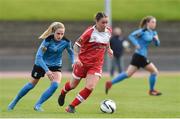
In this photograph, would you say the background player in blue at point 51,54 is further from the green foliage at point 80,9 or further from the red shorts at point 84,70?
the green foliage at point 80,9

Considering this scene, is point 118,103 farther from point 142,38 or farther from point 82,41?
point 82,41

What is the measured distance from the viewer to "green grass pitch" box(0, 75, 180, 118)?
13.2 meters

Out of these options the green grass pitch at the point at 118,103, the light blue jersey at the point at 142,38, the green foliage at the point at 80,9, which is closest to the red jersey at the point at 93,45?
the green grass pitch at the point at 118,103

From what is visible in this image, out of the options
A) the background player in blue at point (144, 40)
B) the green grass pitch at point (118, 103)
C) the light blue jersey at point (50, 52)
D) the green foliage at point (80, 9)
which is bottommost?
the green foliage at point (80, 9)

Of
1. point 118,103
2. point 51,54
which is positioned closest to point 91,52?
point 51,54

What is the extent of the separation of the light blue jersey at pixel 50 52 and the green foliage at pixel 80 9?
103ft

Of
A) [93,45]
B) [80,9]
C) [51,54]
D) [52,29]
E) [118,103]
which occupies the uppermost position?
[52,29]

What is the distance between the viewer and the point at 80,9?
47844mm

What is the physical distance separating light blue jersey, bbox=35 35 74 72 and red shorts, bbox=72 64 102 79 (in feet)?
1.16

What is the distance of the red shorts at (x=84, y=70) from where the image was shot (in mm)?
13539

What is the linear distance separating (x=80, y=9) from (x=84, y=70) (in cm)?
3426

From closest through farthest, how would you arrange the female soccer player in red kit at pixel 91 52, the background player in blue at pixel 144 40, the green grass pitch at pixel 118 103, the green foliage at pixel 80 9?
the green grass pitch at pixel 118 103 < the female soccer player in red kit at pixel 91 52 < the background player in blue at pixel 144 40 < the green foliage at pixel 80 9

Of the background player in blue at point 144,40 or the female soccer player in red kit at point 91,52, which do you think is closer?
the female soccer player in red kit at point 91,52

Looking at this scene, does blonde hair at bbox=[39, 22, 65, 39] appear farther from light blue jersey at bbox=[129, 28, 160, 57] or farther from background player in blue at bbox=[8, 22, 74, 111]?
light blue jersey at bbox=[129, 28, 160, 57]
